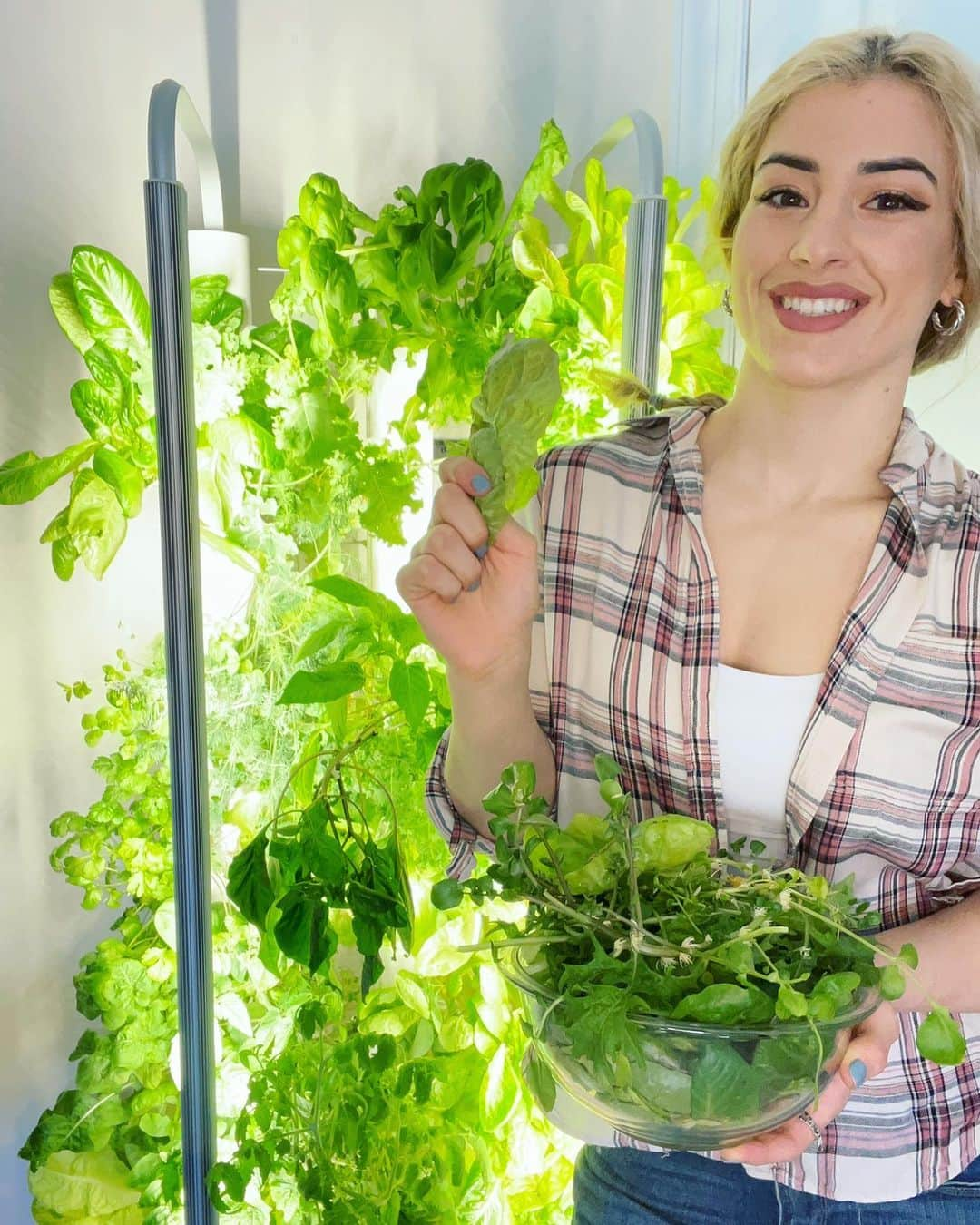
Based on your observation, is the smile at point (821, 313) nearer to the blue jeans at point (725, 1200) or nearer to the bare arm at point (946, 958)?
the bare arm at point (946, 958)

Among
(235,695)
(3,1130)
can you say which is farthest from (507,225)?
(3,1130)

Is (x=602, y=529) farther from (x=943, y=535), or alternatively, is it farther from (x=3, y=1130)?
(x=3, y=1130)

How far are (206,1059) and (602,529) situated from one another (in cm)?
62

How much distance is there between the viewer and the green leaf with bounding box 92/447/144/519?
3.63 feet

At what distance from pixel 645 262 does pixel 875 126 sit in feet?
1.13

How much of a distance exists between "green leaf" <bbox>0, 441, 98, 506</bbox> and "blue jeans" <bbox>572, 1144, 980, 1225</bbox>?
801mm

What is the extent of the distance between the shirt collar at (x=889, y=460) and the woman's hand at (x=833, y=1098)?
0.41 metres

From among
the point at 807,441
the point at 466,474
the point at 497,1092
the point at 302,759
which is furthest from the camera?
the point at 497,1092

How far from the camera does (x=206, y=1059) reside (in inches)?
44.4

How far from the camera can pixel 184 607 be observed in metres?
1.04

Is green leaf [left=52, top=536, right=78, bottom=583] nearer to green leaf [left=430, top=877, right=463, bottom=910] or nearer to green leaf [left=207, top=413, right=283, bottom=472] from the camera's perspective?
green leaf [left=207, top=413, right=283, bottom=472]

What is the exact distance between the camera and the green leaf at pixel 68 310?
1116 millimetres

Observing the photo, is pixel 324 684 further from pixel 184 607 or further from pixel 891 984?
pixel 891 984

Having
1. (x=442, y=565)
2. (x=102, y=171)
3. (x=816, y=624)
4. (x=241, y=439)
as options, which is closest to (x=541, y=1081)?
(x=442, y=565)
